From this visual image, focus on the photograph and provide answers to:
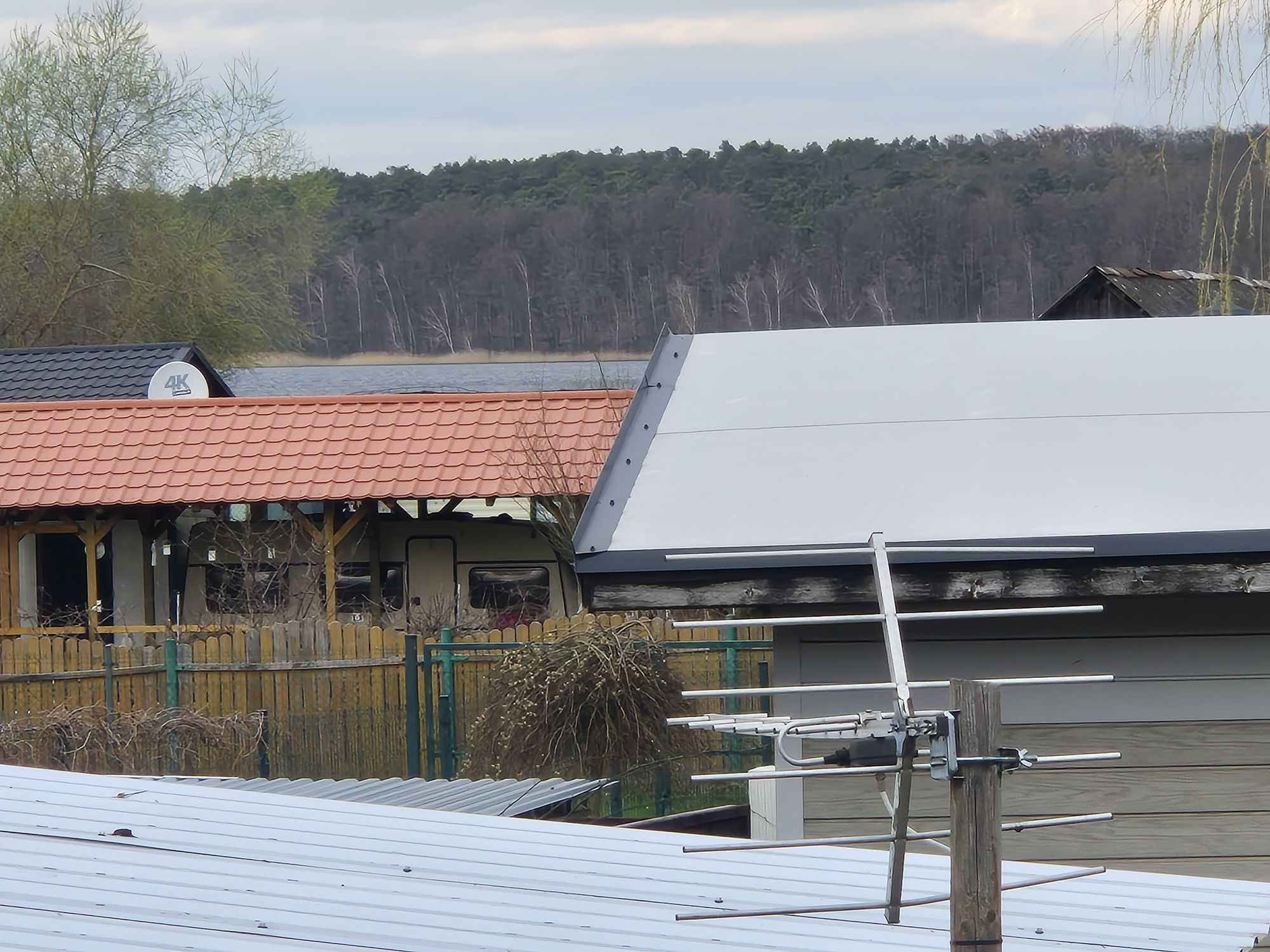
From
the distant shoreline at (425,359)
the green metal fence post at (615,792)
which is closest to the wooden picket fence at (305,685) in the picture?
the green metal fence post at (615,792)

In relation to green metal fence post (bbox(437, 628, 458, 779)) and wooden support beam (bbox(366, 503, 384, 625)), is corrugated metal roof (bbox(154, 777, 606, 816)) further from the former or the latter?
wooden support beam (bbox(366, 503, 384, 625))

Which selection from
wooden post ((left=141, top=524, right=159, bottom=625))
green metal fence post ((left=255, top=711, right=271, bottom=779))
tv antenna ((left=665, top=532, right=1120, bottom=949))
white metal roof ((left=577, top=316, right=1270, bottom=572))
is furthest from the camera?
wooden post ((left=141, top=524, right=159, bottom=625))

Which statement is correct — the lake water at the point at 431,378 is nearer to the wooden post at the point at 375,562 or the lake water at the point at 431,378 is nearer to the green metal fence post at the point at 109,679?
the wooden post at the point at 375,562

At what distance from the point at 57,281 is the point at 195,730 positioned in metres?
22.2

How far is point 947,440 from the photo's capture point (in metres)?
5.45

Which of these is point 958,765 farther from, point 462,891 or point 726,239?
point 726,239

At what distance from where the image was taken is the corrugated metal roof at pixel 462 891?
12.1ft

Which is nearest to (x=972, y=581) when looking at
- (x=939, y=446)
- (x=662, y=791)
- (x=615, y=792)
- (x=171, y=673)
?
(x=939, y=446)

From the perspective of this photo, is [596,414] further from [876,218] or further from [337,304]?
[337,304]

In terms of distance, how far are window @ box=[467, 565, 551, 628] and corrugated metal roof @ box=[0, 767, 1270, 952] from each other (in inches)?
549

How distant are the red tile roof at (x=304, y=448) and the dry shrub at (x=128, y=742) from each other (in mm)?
4789

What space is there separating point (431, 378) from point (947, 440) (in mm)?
47603

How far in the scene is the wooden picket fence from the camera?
44.5ft

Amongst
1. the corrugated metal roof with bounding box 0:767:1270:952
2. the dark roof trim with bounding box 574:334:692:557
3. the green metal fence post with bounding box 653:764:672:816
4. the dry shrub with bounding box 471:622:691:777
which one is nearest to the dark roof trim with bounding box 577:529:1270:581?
the dark roof trim with bounding box 574:334:692:557
